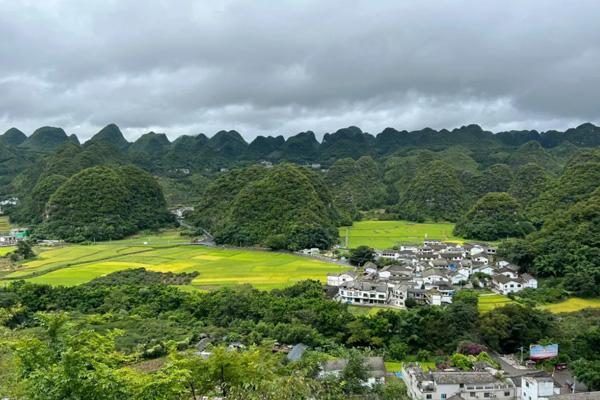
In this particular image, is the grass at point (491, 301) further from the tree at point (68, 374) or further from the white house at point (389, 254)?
the tree at point (68, 374)

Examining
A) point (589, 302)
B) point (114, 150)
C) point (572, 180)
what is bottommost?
point (589, 302)

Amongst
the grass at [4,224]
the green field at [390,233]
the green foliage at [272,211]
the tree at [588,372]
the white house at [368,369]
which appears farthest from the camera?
the grass at [4,224]

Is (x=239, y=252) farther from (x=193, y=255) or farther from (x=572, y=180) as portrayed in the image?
(x=572, y=180)

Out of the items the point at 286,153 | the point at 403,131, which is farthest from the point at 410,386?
the point at 403,131

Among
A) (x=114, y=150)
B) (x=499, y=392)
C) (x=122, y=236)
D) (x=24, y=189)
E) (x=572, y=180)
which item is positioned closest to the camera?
(x=499, y=392)

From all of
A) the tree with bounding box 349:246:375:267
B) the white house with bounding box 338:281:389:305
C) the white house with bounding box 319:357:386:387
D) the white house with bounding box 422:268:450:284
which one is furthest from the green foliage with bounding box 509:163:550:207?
the white house with bounding box 319:357:386:387

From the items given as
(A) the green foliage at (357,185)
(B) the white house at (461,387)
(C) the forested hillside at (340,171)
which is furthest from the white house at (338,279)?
(A) the green foliage at (357,185)
